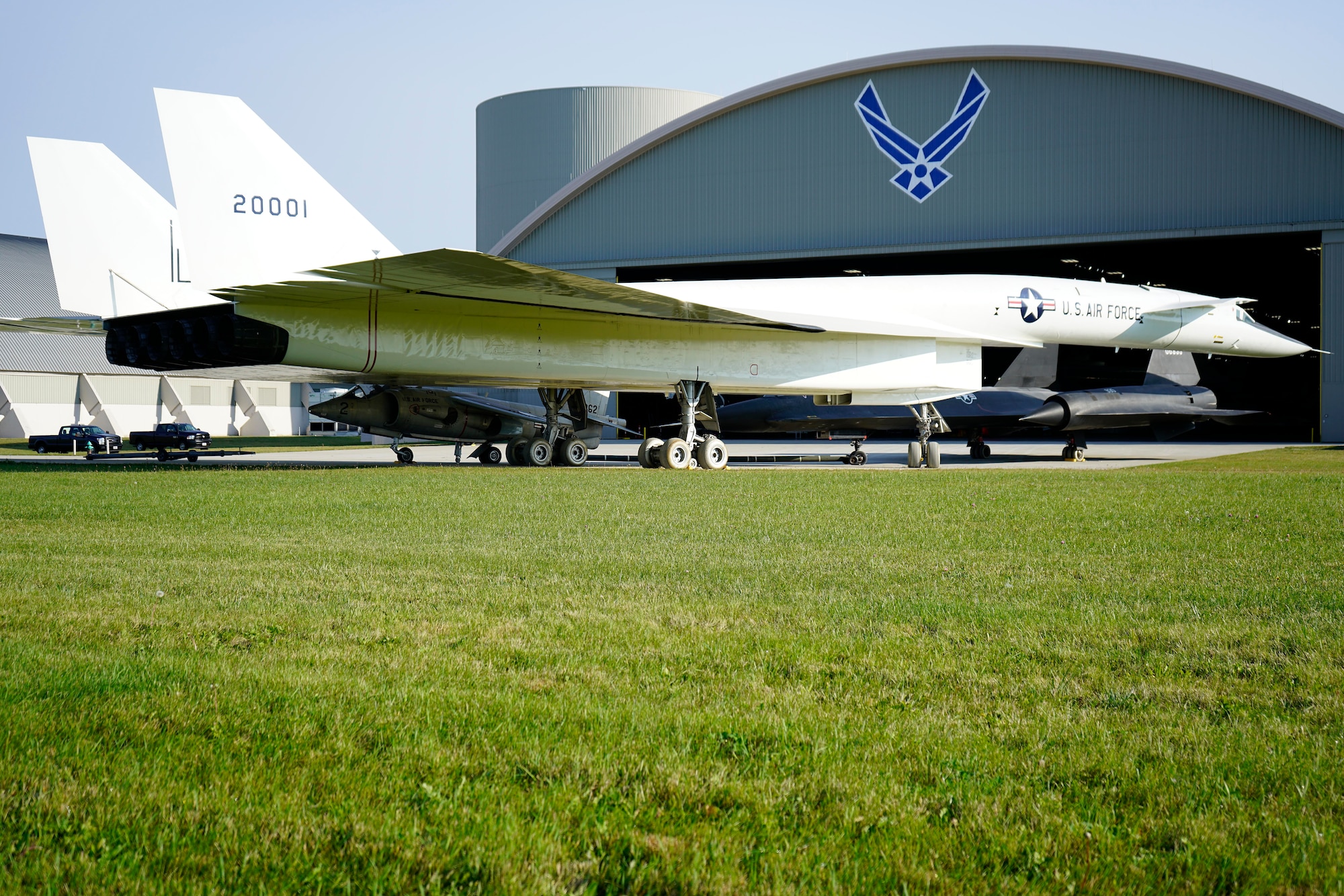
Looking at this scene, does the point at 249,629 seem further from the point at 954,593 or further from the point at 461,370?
the point at 461,370

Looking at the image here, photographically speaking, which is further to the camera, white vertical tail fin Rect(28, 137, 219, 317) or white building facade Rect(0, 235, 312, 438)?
white building facade Rect(0, 235, 312, 438)

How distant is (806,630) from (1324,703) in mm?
2159

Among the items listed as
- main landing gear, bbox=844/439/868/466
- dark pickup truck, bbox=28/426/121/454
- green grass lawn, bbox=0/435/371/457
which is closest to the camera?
main landing gear, bbox=844/439/868/466

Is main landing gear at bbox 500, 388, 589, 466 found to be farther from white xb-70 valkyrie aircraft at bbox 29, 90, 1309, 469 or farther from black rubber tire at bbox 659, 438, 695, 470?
black rubber tire at bbox 659, 438, 695, 470

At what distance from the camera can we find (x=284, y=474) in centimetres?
1659

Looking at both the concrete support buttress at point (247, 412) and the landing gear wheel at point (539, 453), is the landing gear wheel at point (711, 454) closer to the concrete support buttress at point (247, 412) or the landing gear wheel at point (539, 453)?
the landing gear wheel at point (539, 453)

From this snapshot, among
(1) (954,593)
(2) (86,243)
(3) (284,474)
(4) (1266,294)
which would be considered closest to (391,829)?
(1) (954,593)

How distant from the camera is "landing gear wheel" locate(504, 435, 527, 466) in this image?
22125mm

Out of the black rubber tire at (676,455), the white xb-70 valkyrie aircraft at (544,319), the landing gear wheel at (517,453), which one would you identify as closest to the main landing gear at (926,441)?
the white xb-70 valkyrie aircraft at (544,319)

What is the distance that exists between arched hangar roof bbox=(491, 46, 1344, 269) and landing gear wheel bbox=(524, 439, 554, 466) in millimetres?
15421

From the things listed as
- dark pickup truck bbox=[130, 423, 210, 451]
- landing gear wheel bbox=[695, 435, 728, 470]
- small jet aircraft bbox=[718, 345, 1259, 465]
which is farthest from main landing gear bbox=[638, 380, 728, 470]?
dark pickup truck bbox=[130, 423, 210, 451]

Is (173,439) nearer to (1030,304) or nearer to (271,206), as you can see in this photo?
(271,206)

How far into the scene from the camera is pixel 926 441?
22.7 metres

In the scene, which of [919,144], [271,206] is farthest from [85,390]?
[271,206]
